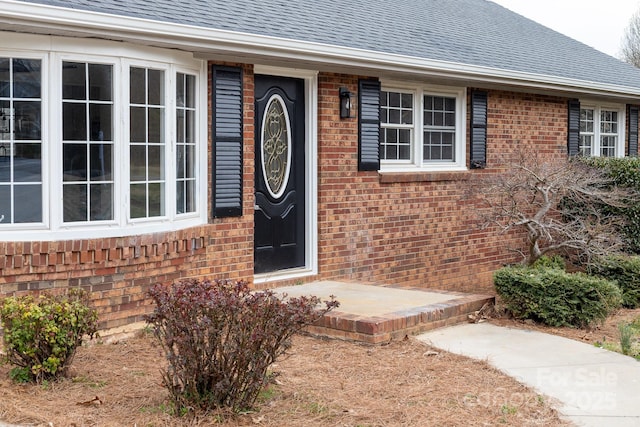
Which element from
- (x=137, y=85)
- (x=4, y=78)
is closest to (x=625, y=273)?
(x=137, y=85)

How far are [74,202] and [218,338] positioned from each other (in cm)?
288

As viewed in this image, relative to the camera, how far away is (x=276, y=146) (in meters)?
10.0

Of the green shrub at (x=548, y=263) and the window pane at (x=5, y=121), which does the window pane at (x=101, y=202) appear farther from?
the green shrub at (x=548, y=263)

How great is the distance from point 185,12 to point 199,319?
4.07 metres

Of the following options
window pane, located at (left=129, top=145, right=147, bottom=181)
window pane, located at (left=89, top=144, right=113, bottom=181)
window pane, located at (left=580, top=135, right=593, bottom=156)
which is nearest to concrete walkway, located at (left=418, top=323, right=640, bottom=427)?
window pane, located at (left=129, top=145, right=147, bottom=181)

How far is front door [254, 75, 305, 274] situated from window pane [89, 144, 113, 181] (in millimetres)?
2217

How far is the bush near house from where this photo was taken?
13.0 meters

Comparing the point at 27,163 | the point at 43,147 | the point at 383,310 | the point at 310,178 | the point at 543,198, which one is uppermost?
the point at 43,147

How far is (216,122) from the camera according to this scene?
8.95 metres

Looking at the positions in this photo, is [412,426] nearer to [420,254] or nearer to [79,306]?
[79,306]

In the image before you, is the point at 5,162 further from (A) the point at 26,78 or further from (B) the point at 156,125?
(B) the point at 156,125

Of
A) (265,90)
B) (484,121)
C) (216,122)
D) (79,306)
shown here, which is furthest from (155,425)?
(484,121)

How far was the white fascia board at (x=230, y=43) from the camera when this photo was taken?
694 centimetres

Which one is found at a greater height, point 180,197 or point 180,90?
point 180,90
